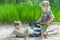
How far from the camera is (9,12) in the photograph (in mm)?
9914

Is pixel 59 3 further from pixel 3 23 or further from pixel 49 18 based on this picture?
pixel 49 18

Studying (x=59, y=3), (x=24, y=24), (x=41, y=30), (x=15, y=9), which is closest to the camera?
(x=41, y=30)

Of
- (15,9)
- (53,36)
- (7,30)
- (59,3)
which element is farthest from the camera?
(59,3)

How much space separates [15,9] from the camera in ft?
33.4

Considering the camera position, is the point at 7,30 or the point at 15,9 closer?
the point at 7,30

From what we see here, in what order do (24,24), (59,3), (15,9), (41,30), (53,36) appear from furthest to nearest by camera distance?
(59,3)
(15,9)
(24,24)
(53,36)
(41,30)

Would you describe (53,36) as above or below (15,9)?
below

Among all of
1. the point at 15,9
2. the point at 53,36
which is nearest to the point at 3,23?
the point at 15,9

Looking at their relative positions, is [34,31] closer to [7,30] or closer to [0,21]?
[7,30]

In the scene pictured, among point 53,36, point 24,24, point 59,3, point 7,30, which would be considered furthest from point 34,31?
point 59,3

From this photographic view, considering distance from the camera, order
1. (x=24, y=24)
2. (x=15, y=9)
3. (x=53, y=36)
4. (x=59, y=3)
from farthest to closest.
Answer: (x=59, y=3)
(x=15, y=9)
(x=24, y=24)
(x=53, y=36)

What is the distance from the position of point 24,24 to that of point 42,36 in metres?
2.31

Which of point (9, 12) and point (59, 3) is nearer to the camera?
point (9, 12)

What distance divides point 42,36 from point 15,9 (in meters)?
3.25
